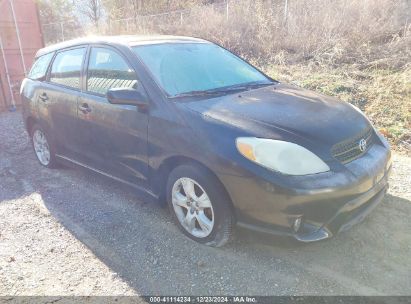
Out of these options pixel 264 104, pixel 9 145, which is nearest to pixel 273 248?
pixel 264 104

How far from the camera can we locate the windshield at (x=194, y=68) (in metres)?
3.34

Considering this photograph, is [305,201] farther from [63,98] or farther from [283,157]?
[63,98]

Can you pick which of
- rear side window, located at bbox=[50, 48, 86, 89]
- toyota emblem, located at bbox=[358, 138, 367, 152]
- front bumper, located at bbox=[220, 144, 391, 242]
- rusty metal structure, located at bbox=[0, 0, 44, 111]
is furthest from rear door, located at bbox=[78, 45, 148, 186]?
rusty metal structure, located at bbox=[0, 0, 44, 111]

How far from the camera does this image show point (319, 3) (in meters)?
9.72

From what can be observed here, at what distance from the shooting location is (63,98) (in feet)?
13.8

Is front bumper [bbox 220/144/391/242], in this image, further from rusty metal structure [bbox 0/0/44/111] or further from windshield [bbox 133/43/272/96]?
rusty metal structure [bbox 0/0/44/111]

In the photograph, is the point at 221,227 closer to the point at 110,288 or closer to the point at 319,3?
the point at 110,288

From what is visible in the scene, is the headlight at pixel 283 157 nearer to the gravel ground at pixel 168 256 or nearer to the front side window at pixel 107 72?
the gravel ground at pixel 168 256

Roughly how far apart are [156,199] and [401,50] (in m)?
6.57

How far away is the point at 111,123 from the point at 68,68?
4.16 ft

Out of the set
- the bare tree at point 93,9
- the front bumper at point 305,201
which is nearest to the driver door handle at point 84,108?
the front bumper at point 305,201

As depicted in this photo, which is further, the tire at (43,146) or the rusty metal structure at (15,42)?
the rusty metal structure at (15,42)

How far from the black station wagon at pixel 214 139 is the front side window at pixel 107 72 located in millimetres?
12

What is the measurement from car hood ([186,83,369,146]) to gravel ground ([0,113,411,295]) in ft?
2.65
